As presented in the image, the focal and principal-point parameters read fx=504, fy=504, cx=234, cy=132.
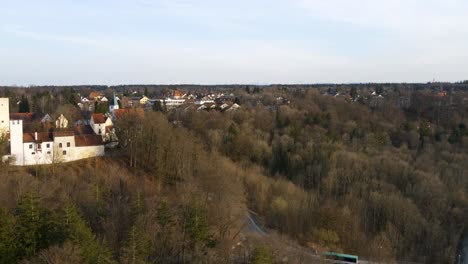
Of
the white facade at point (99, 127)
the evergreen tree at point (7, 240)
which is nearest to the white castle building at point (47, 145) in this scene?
the white facade at point (99, 127)

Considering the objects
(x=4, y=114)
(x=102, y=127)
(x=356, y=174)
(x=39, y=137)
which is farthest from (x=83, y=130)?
(x=356, y=174)

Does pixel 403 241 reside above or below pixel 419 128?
below

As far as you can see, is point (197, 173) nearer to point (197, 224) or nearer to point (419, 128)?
point (197, 224)

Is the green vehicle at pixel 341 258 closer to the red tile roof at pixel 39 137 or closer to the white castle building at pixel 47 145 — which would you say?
the white castle building at pixel 47 145

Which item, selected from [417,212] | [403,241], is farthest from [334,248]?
[417,212]

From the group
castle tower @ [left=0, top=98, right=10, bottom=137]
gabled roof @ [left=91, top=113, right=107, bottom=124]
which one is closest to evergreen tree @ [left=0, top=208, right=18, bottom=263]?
castle tower @ [left=0, top=98, right=10, bottom=137]

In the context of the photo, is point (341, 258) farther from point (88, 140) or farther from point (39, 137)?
point (39, 137)
